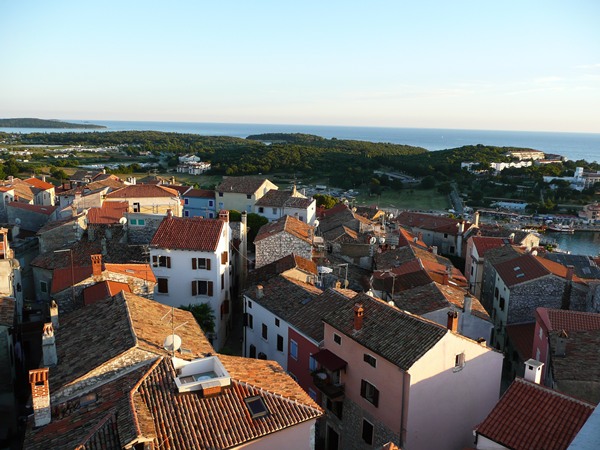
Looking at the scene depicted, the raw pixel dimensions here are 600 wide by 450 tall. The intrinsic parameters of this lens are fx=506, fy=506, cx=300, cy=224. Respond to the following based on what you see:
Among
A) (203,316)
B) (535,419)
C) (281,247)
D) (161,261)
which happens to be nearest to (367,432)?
(535,419)

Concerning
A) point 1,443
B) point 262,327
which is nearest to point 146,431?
point 1,443

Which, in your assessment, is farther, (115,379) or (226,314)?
(226,314)

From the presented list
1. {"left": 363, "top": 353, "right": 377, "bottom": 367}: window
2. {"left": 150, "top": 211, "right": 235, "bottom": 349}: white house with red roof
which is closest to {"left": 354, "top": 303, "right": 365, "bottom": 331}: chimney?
{"left": 363, "top": 353, "right": 377, "bottom": 367}: window

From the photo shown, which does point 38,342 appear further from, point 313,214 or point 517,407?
point 313,214

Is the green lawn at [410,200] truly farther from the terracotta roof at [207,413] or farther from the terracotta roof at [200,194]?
the terracotta roof at [207,413]

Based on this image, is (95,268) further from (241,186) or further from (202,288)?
(241,186)

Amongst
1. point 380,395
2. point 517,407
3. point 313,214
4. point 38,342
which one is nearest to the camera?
point 517,407
